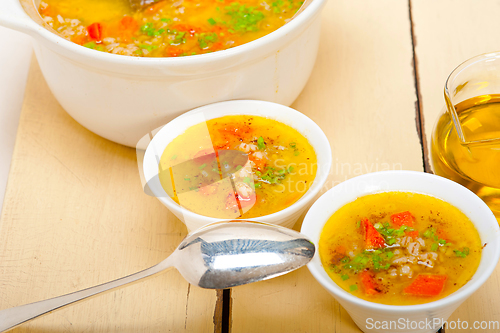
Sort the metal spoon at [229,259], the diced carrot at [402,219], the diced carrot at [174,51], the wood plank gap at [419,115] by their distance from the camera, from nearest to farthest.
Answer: the metal spoon at [229,259], the diced carrot at [402,219], the diced carrot at [174,51], the wood plank gap at [419,115]

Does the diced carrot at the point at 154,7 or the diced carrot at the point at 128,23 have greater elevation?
the diced carrot at the point at 154,7

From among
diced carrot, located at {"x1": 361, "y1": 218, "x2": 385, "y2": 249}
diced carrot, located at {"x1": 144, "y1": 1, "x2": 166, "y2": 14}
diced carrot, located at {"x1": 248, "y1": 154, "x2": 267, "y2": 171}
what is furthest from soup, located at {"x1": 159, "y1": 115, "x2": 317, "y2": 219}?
diced carrot, located at {"x1": 144, "y1": 1, "x2": 166, "y2": 14}

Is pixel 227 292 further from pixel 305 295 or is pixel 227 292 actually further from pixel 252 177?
pixel 252 177

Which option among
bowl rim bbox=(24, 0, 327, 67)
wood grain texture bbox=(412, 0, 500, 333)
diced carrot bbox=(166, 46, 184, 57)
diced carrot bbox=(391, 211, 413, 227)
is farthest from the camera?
wood grain texture bbox=(412, 0, 500, 333)

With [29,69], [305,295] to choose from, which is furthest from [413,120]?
[29,69]

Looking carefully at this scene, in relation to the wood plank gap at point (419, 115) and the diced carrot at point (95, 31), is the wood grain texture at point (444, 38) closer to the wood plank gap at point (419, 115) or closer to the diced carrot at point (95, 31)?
the wood plank gap at point (419, 115)

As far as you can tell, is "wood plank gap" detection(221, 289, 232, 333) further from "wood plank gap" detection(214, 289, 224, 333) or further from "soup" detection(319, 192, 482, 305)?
"soup" detection(319, 192, 482, 305)

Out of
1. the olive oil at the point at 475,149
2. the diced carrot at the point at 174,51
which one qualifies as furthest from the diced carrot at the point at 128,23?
the olive oil at the point at 475,149
